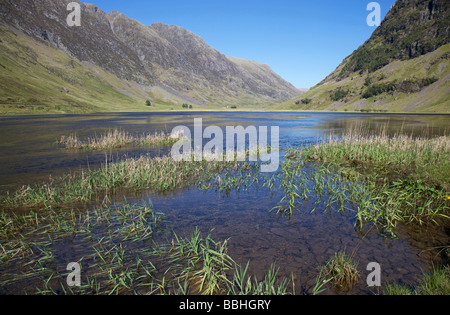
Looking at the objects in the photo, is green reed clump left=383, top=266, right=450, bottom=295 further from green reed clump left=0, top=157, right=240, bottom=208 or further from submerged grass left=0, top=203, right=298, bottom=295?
green reed clump left=0, top=157, right=240, bottom=208

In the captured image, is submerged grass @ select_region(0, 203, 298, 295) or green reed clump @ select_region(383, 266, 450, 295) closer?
green reed clump @ select_region(383, 266, 450, 295)

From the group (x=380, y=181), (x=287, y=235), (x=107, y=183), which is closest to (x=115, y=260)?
(x=287, y=235)

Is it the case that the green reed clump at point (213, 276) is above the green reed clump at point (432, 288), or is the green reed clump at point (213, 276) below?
below

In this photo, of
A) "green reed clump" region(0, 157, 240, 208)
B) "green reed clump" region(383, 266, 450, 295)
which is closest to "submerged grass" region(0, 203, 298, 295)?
"green reed clump" region(0, 157, 240, 208)

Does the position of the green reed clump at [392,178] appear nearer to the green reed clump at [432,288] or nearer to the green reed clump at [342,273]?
the green reed clump at [342,273]

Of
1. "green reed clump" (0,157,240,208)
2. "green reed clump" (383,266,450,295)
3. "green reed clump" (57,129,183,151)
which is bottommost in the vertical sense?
"green reed clump" (383,266,450,295)

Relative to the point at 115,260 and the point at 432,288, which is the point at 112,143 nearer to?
the point at 115,260

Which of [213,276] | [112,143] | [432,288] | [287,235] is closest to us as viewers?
[432,288]

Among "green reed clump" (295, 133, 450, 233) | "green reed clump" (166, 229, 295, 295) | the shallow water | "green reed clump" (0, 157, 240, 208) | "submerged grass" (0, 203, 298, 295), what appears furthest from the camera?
"green reed clump" (0, 157, 240, 208)

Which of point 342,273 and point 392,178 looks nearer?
point 342,273

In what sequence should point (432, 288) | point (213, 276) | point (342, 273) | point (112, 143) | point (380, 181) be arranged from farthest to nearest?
point (112, 143) < point (380, 181) < point (342, 273) < point (213, 276) < point (432, 288)

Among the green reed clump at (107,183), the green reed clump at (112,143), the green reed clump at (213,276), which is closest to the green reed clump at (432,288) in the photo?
the green reed clump at (213,276)

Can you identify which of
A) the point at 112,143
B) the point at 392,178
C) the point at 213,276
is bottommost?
the point at 213,276

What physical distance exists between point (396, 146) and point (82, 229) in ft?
80.7
